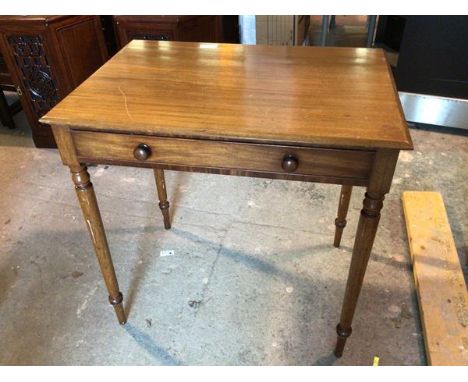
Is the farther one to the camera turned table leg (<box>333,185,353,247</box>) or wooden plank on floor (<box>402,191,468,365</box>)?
turned table leg (<box>333,185,353,247</box>)

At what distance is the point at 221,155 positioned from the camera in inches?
34.2

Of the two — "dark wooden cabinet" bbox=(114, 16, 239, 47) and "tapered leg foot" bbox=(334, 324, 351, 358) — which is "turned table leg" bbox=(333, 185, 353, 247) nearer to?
"tapered leg foot" bbox=(334, 324, 351, 358)

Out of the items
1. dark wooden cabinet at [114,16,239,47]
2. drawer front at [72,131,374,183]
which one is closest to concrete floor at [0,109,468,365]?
drawer front at [72,131,374,183]

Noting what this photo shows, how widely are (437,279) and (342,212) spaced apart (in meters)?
0.39

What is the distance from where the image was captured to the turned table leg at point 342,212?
1389 millimetres

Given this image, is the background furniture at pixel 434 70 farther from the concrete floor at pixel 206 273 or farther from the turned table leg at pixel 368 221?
the turned table leg at pixel 368 221

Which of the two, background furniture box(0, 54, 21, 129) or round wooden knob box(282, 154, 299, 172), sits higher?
round wooden knob box(282, 154, 299, 172)

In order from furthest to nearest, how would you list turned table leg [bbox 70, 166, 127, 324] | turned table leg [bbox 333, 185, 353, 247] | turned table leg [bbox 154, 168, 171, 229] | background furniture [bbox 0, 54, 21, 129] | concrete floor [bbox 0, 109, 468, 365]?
background furniture [bbox 0, 54, 21, 129] → turned table leg [bbox 154, 168, 171, 229] → turned table leg [bbox 333, 185, 353, 247] → concrete floor [bbox 0, 109, 468, 365] → turned table leg [bbox 70, 166, 127, 324]

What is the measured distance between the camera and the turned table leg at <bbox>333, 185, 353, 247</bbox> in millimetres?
1389

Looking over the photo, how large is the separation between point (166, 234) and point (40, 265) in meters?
0.50

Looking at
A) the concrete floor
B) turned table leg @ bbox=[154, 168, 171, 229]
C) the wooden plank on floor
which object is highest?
turned table leg @ bbox=[154, 168, 171, 229]

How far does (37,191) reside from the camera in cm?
197

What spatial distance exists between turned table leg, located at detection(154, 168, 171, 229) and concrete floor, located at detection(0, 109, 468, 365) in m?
0.05
